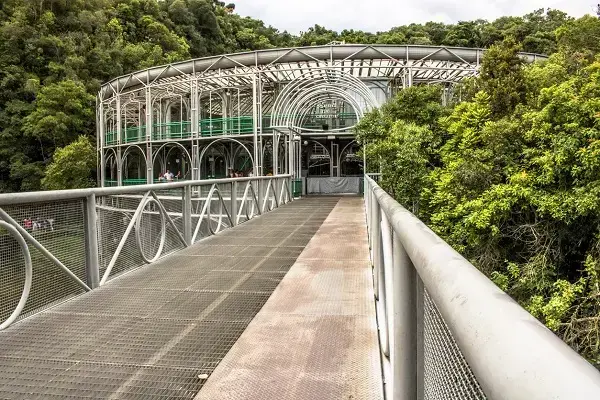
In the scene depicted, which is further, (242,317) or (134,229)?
(134,229)

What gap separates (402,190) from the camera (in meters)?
13.1

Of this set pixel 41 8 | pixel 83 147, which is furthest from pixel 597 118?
pixel 41 8

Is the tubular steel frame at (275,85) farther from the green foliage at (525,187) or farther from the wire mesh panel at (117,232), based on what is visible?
the wire mesh panel at (117,232)

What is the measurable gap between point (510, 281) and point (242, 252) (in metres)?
6.18

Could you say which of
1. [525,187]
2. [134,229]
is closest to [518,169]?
[525,187]

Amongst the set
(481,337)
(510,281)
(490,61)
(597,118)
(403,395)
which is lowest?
(510,281)

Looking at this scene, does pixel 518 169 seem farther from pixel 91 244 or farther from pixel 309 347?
pixel 91 244

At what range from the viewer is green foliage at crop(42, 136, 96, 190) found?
34.9 m

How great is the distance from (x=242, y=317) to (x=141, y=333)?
851mm

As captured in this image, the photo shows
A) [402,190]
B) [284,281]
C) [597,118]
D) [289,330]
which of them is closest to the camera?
[289,330]

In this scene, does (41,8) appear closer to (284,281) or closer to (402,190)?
(402,190)

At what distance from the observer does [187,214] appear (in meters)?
7.93

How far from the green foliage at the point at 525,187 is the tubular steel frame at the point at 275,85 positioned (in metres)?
5.53

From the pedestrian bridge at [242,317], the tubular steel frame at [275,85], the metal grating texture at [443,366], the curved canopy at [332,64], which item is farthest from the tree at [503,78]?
the metal grating texture at [443,366]
